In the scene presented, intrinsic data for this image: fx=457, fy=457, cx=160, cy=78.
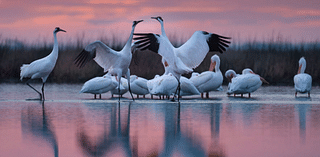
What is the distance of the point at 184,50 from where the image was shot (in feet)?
41.7

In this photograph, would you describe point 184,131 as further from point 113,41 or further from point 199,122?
point 113,41

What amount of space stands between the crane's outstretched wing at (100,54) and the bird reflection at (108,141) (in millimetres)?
5412

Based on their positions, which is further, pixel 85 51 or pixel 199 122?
pixel 85 51

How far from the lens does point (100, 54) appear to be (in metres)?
13.0

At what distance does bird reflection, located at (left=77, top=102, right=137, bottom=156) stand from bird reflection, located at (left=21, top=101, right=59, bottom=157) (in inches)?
13.7

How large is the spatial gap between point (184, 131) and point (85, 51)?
654 centimetres

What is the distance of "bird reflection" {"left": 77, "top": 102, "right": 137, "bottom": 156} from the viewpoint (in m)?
5.12

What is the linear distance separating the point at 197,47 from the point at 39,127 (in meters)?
6.68

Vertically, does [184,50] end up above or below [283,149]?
above

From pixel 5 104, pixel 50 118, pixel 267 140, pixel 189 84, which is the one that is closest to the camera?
pixel 267 140

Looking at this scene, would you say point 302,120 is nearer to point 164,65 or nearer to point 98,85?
point 164,65

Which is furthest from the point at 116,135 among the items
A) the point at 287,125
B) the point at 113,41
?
the point at 113,41

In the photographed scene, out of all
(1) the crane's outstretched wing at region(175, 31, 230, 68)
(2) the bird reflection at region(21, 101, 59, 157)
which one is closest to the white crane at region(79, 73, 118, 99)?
(1) the crane's outstretched wing at region(175, 31, 230, 68)

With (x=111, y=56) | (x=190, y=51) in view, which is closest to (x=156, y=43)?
(x=190, y=51)
